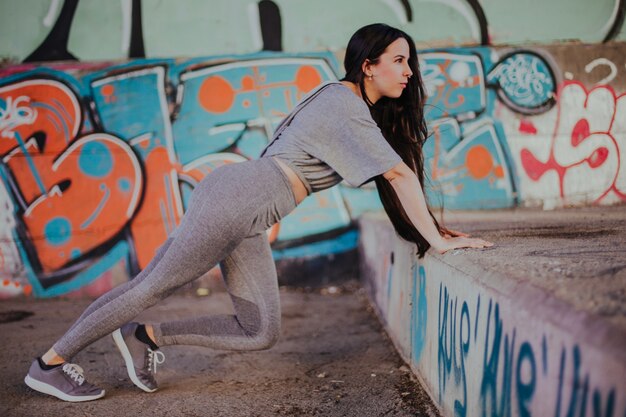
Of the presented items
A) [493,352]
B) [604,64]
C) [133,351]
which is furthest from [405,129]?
[604,64]

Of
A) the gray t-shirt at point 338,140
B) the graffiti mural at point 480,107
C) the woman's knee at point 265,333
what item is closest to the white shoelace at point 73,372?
the woman's knee at point 265,333

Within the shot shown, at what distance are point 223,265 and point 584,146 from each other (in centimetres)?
481

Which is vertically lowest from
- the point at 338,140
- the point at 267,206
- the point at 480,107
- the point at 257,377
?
the point at 257,377

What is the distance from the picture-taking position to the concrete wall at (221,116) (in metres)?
5.81

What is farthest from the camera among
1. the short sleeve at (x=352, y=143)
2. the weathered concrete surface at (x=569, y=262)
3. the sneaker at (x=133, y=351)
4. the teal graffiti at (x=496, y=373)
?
the sneaker at (x=133, y=351)

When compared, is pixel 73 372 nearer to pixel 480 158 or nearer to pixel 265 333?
pixel 265 333

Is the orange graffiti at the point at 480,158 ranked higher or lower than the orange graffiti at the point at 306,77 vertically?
lower

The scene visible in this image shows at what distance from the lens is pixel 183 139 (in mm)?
5953

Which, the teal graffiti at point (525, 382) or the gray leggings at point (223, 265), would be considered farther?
the gray leggings at point (223, 265)

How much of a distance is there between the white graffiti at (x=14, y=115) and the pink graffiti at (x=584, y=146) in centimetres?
481

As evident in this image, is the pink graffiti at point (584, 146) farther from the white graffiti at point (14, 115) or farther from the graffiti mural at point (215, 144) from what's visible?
the white graffiti at point (14, 115)

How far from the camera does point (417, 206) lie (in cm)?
243

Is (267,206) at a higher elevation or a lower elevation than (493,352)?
higher

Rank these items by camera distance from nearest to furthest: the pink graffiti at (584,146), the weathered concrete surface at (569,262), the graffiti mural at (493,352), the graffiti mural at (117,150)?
the graffiti mural at (493,352) < the weathered concrete surface at (569,262) < the graffiti mural at (117,150) < the pink graffiti at (584,146)
